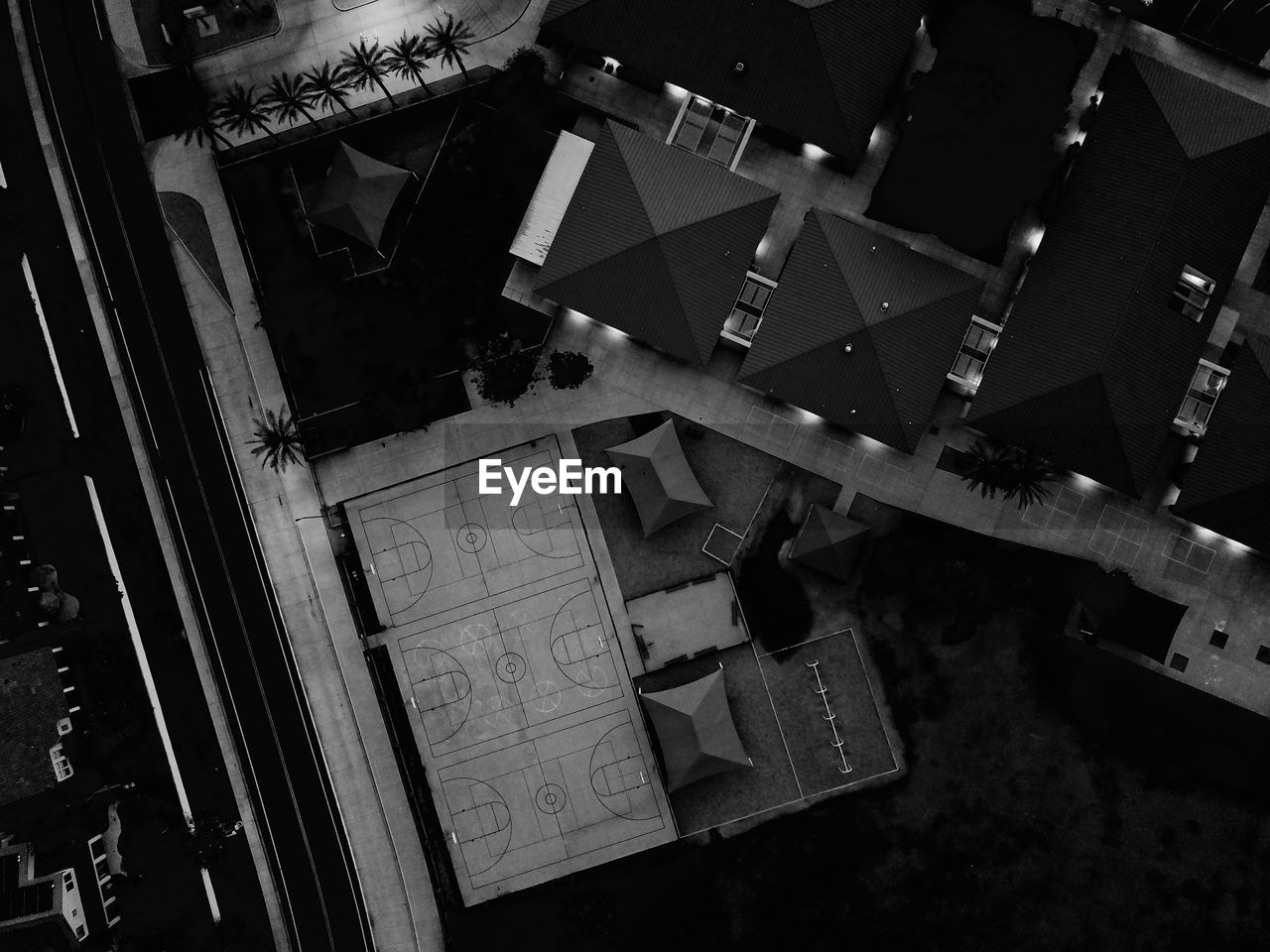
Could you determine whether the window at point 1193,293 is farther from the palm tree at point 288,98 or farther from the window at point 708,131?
the palm tree at point 288,98

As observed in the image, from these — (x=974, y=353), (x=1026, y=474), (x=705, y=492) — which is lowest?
(x=705, y=492)

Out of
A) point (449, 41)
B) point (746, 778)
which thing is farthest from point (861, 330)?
Result: point (449, 41)

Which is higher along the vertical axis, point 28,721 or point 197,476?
point 197,476

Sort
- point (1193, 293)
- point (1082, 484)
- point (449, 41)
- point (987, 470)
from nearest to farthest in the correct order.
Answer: point (1193, 293), point (987, 470), point (449, 41), point (1082, 484)

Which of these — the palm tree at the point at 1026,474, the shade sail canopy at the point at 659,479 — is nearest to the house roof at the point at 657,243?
the shade sail canopy at the point at 659,479

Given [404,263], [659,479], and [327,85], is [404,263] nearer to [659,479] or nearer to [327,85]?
[327,85]

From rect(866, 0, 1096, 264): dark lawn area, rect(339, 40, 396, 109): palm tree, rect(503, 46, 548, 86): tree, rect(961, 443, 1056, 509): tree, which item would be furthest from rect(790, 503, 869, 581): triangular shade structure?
rect(339, 40, 396, 109): palm tree

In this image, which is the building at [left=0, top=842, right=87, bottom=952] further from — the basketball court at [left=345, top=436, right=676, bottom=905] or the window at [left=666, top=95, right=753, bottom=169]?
the window at [left=666, top=95, right=753, bottom=169]

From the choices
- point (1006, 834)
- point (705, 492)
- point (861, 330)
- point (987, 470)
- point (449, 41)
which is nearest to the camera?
point (861, 330)
